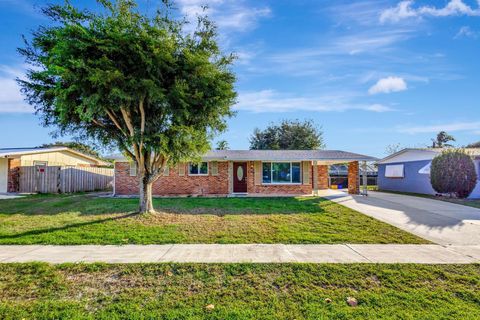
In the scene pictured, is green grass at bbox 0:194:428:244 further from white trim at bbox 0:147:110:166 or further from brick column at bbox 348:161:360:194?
brick column at bbox 348:161:360:194

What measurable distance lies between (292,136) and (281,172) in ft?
59.3

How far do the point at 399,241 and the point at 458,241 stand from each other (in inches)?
62.3

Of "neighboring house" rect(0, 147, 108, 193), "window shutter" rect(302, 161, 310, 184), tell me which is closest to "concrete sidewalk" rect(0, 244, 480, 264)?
"window shutter" rect(302, 161, 310, 184)

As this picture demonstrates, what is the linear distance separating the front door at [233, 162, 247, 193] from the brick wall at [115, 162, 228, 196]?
29.6 inches

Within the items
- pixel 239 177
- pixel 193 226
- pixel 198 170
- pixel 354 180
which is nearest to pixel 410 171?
pixel 354 180

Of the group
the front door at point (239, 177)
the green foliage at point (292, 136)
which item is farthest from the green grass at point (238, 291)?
the green foliage at point (292, 136)

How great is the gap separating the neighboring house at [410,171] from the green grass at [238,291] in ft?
53.9

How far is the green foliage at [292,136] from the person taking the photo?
113 ft

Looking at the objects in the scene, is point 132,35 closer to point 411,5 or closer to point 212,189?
point 411,5

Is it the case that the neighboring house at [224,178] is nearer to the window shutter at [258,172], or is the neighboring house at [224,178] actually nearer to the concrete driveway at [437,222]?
the window shutter at [258,172]

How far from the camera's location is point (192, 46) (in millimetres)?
9047

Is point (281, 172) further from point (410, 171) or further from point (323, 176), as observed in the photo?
point (410, 171)

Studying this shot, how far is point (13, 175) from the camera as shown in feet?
58.5

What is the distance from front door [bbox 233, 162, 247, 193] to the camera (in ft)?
59.7
